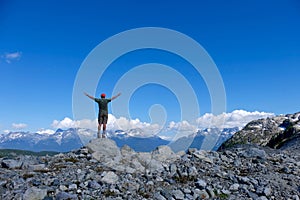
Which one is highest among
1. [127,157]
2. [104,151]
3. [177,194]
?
[104,151]

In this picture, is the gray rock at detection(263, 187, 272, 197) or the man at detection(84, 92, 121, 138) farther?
the man at detection(84, 92, 121, 138)

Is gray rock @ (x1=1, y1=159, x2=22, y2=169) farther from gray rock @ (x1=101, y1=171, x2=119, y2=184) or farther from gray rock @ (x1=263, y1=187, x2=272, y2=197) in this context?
gray rock @ (x1=263, y1=187, x2=272, y2=197)

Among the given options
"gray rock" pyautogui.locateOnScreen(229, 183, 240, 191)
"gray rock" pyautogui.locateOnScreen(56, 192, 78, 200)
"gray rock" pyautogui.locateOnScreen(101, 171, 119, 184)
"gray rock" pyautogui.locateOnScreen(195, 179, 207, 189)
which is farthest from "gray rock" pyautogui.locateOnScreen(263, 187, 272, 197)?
"gray rock" pyautogui.locateOnScreen(56, 192, 78, 200)

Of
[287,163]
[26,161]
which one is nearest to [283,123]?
[287,163]

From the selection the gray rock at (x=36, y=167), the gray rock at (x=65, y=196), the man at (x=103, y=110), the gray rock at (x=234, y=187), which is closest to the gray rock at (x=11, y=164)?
the gray rock at (x=36, y=167)

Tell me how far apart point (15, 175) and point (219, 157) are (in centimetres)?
1327

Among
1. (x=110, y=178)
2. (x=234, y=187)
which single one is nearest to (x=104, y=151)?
(x=110, y=178)

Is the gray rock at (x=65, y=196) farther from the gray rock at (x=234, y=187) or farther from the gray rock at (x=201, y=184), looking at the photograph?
the gray rock at (x=234, y=187)

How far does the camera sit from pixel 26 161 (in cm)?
1662

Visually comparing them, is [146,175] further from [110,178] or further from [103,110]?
[103,110]

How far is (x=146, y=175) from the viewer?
50.8 feet

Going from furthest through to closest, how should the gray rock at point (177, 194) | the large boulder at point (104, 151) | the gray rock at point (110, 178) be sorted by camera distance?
1. the large boulder at point (104, 151)
2. the gray rock at point (110, 178)
3. the gray rock at point (177, 194)

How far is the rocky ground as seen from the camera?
13062 mm

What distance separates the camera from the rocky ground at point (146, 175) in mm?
13062
